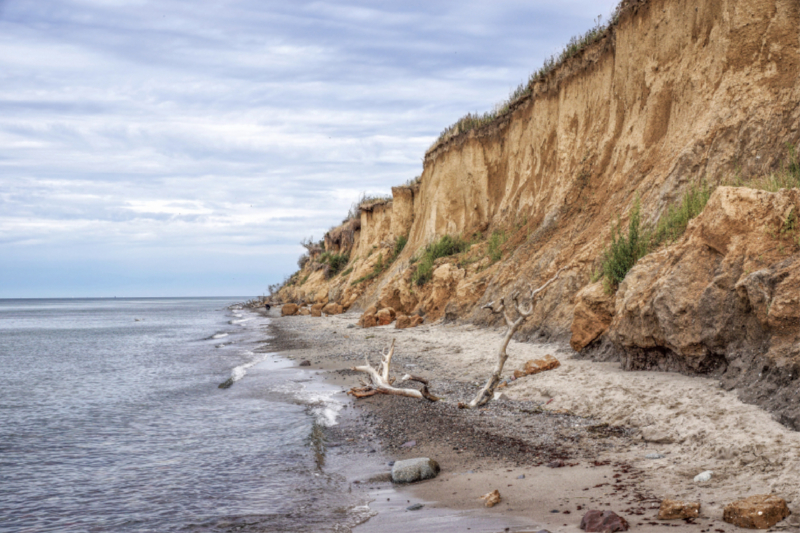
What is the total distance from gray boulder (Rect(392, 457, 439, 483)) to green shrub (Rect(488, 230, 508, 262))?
1484 cm

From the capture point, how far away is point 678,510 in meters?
4.49

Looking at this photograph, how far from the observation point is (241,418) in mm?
10609

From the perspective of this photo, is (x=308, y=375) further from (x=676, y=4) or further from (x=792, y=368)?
(x=676, y=4)

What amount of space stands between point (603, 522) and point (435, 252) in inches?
947

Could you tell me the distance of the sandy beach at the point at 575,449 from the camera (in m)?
4.98

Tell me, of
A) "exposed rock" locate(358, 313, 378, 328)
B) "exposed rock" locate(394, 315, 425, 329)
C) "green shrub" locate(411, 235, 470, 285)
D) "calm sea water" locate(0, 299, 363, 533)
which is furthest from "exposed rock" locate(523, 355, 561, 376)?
"green shrub" locate(411, 235, 470, 285)

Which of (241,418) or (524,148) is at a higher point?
(524,148)

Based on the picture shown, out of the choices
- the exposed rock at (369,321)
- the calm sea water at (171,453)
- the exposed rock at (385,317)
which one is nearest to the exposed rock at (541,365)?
Answer: the calm sea water at (171,453)

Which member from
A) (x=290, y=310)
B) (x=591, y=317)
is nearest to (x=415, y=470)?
(x=591, y=317)

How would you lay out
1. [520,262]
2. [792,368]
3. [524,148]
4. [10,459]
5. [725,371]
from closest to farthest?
[792,368] → [725,371] → [10,459] → [520,262] → [524,148]

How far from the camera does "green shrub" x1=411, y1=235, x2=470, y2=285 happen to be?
84.7ft

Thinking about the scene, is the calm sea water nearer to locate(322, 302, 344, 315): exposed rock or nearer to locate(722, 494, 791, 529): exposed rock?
locate(722, 494, 791, 529): exposed rock

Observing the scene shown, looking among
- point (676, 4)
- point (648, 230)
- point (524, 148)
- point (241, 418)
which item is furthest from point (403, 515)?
point (524, 148)

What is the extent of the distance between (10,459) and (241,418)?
11.7 ft
